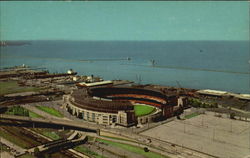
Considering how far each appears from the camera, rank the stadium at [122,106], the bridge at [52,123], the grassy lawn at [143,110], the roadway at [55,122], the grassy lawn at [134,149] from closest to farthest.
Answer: the grassy lawn at [134,149] < the roadway at [55,122] < the bridge at [52,123] < the stadium at [122,106] < the grassy lawn at [143,110]

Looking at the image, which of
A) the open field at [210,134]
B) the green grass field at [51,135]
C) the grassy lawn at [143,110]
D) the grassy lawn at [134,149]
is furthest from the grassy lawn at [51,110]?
the open field at [210,134]

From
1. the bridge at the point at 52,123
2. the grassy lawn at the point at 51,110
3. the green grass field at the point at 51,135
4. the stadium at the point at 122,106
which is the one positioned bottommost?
the green grass field at the point at 51,135

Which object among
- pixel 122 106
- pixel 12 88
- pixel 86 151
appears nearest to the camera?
pixel 86 151

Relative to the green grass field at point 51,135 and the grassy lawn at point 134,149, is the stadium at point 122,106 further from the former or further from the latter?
the green grass field at point 51,135

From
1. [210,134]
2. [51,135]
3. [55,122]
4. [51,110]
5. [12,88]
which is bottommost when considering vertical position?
[51,135]

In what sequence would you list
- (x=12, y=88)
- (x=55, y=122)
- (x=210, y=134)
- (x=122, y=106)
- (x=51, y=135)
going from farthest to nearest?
(x=12, y=88) < (x=122, y=106) < (x=55, y=122) < (x=51, y=135) < (x=210, y=134)

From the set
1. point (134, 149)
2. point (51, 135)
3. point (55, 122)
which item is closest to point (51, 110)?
point (55, 122)

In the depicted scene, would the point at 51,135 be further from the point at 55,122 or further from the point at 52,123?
the point at 52,123
